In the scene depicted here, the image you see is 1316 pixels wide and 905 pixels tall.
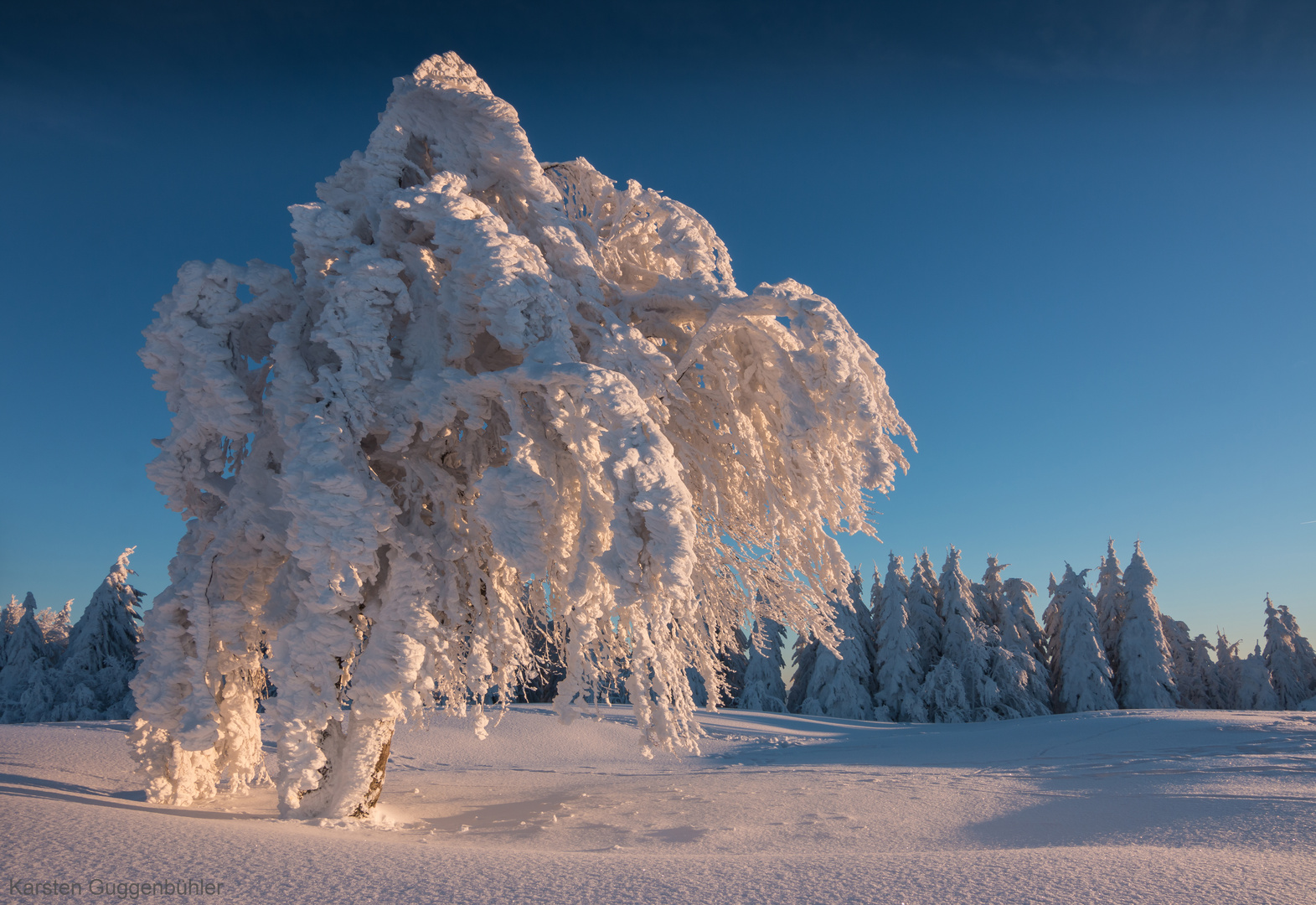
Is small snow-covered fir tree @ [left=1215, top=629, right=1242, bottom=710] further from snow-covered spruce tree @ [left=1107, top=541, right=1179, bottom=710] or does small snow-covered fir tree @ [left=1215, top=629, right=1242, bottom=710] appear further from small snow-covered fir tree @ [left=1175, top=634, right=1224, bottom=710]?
snow-covered spruce tree @ [left=1107, top=541, right=1179, bottom=710]

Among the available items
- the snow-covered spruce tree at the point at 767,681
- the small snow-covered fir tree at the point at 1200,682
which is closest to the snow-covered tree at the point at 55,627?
the snow-covered spruce tree at the point at 767,681

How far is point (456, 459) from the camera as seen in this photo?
705cm

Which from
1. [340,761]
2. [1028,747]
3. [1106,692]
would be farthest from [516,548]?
[1106,692]

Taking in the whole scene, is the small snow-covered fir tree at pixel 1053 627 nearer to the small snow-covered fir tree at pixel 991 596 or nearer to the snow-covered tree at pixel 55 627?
the small snow-covered fir tree at pixel 991 596

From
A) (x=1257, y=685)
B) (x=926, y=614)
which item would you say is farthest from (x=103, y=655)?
(x=1257, y=685)

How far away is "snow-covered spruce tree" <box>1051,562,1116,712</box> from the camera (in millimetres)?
24438

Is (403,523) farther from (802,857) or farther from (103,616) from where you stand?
(103,616)

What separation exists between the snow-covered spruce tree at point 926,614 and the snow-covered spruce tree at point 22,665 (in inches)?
1173

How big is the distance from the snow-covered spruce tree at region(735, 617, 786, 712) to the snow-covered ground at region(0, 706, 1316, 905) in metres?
16.5

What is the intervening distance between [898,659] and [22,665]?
30053mm

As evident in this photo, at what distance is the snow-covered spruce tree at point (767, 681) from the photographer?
2892 centimetres
